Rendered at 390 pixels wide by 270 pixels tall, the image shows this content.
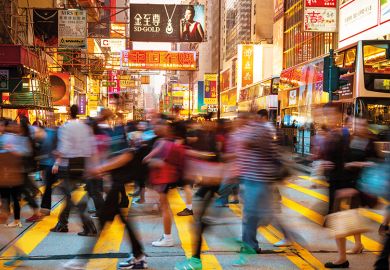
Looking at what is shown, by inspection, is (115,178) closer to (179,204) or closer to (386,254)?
(386,254)

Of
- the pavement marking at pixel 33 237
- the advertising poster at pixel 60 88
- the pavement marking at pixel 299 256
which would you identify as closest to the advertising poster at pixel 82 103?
the advertising poster at pixel 60 88

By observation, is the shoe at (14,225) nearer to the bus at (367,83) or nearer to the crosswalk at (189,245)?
the crosswalk at (189,245)

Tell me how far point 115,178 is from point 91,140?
5.35ft

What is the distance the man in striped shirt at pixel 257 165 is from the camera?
18.7 ft

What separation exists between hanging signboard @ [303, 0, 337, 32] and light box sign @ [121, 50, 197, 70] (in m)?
8.39

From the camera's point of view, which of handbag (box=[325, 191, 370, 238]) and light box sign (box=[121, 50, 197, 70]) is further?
light box sign (box=[121, 50, 197, 70])

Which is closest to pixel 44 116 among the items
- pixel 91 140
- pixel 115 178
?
pixel 91 140

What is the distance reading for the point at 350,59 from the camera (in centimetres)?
1619

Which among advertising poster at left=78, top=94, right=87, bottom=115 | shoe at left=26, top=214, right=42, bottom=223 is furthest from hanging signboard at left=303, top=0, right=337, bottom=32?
advertising poster at left=78, top=94, right=87, bottom=115

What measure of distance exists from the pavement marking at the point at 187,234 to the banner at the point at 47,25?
11.0 m

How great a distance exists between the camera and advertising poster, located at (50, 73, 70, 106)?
32.6 meters

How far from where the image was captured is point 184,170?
6410 millimetres

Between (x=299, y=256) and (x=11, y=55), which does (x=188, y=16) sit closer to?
(x=11, y=55)

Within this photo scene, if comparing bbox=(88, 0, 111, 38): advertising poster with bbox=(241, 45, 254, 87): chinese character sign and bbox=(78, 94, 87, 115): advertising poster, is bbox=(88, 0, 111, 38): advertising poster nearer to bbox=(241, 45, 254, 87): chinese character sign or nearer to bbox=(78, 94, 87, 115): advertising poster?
bbox=(78, 94, 87, 115): advertising poster
